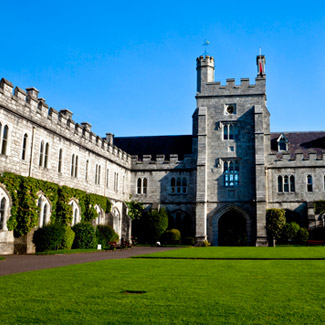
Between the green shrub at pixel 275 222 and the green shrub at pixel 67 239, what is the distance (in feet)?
57.1

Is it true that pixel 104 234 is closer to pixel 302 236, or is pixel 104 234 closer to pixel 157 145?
pixel 157 145

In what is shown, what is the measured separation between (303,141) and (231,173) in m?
8.53

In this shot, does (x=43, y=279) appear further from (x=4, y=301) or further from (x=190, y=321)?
(x=190, y=321)

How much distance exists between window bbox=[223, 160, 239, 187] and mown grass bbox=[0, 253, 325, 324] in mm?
26056

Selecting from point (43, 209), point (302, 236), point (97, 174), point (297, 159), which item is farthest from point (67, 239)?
point (297, 159)

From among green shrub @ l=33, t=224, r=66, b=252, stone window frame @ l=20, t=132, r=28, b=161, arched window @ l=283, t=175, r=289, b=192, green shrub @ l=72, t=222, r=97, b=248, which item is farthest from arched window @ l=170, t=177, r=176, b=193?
stone window frame @ l=20, t=132, r=28, b=161

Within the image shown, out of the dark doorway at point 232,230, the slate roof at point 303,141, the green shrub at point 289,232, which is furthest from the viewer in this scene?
the slate roof at point 303,141

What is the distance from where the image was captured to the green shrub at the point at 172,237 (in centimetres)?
3434

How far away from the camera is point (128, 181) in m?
37.5

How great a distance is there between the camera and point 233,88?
3716 cm

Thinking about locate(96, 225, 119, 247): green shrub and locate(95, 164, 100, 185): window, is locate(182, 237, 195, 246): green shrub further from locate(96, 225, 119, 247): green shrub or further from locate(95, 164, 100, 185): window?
locate(95, 164, 100, 185): window

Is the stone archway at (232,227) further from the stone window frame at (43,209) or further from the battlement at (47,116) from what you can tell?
the stone window frame at (43,209)

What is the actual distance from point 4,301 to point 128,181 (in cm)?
3107

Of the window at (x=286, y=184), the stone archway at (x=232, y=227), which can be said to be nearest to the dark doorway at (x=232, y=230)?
the stone archway at (x=232, y=227)
